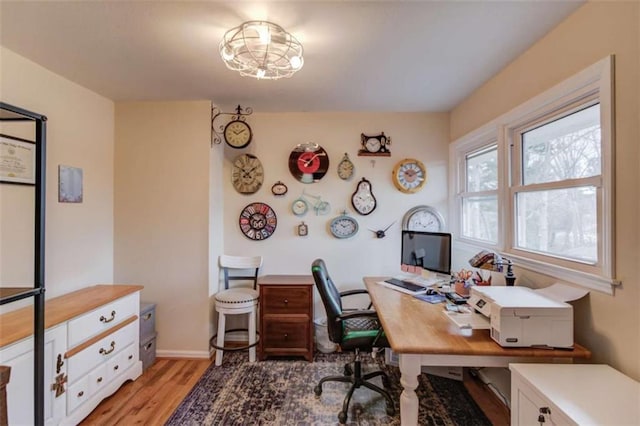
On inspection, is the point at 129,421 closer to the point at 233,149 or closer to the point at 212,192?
the point at 212,192

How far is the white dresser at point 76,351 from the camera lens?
1.51 meters

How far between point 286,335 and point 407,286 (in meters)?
1.21

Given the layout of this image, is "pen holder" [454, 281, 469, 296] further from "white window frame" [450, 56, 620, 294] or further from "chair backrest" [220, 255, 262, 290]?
"chair backrest" [220, 255, 262, 290]

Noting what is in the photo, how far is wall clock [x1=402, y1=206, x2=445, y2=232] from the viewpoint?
3.03m

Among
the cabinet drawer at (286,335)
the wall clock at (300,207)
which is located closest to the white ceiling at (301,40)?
the wall clock at (300,207)

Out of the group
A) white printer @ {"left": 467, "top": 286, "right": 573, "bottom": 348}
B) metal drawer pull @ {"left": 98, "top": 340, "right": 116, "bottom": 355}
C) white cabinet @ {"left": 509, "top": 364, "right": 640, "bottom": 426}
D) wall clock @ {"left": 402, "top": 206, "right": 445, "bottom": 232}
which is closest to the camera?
white cabinet @ {"left": 509, "top": 364, "right": 640, "bottom": 426}

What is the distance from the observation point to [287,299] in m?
2.67

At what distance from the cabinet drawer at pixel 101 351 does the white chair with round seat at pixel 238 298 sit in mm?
678

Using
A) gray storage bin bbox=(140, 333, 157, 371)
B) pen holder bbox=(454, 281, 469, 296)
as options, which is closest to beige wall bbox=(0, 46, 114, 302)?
gray storage bin bbox=(140, 333, 157, 371)

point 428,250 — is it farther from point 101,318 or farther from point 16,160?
point 16,160

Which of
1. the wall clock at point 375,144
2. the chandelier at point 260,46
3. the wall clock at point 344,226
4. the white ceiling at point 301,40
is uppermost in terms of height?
the white ceiling at point 301,40

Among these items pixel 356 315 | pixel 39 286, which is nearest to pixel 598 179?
pixel 356 315

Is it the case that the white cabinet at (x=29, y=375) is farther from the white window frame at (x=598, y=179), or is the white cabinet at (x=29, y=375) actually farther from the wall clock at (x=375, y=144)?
the white window frame at (x=598, y=179)

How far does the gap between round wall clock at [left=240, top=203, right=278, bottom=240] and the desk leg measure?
1975 millimetres
